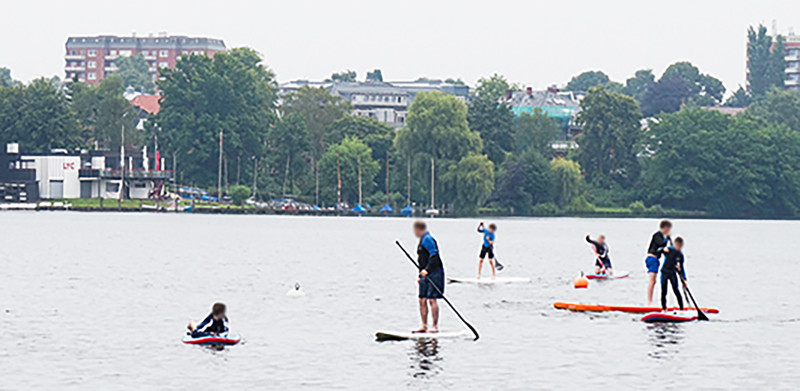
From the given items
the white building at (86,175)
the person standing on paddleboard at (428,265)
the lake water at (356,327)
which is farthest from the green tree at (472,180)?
the person standing on paddleboard at (428,265)

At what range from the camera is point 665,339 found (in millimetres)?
35125

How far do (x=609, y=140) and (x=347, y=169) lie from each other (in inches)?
1450

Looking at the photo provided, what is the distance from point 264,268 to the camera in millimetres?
65875

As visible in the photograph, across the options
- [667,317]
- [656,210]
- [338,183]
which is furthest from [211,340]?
[656,210]

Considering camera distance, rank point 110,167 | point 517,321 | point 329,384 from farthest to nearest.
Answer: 1. point 110,167
2. point 517,321
3. point 329,384

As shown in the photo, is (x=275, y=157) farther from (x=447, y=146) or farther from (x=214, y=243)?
(x=214, y=243)

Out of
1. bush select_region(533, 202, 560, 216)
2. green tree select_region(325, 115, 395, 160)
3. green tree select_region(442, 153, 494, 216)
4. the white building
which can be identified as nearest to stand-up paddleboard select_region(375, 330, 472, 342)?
green tree select_region(442, 153, 494, 216)

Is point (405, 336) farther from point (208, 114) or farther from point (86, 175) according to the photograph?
point (208, 114)

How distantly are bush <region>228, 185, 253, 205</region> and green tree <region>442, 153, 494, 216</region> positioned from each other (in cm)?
2853

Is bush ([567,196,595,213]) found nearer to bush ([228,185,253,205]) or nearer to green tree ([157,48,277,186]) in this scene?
bush ([228,185,253,205])

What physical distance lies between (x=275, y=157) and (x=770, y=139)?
2612 inches

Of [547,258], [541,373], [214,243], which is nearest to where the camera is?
[541,373]

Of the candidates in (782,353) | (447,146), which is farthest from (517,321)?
(447,146)

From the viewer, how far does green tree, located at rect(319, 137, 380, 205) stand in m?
183
